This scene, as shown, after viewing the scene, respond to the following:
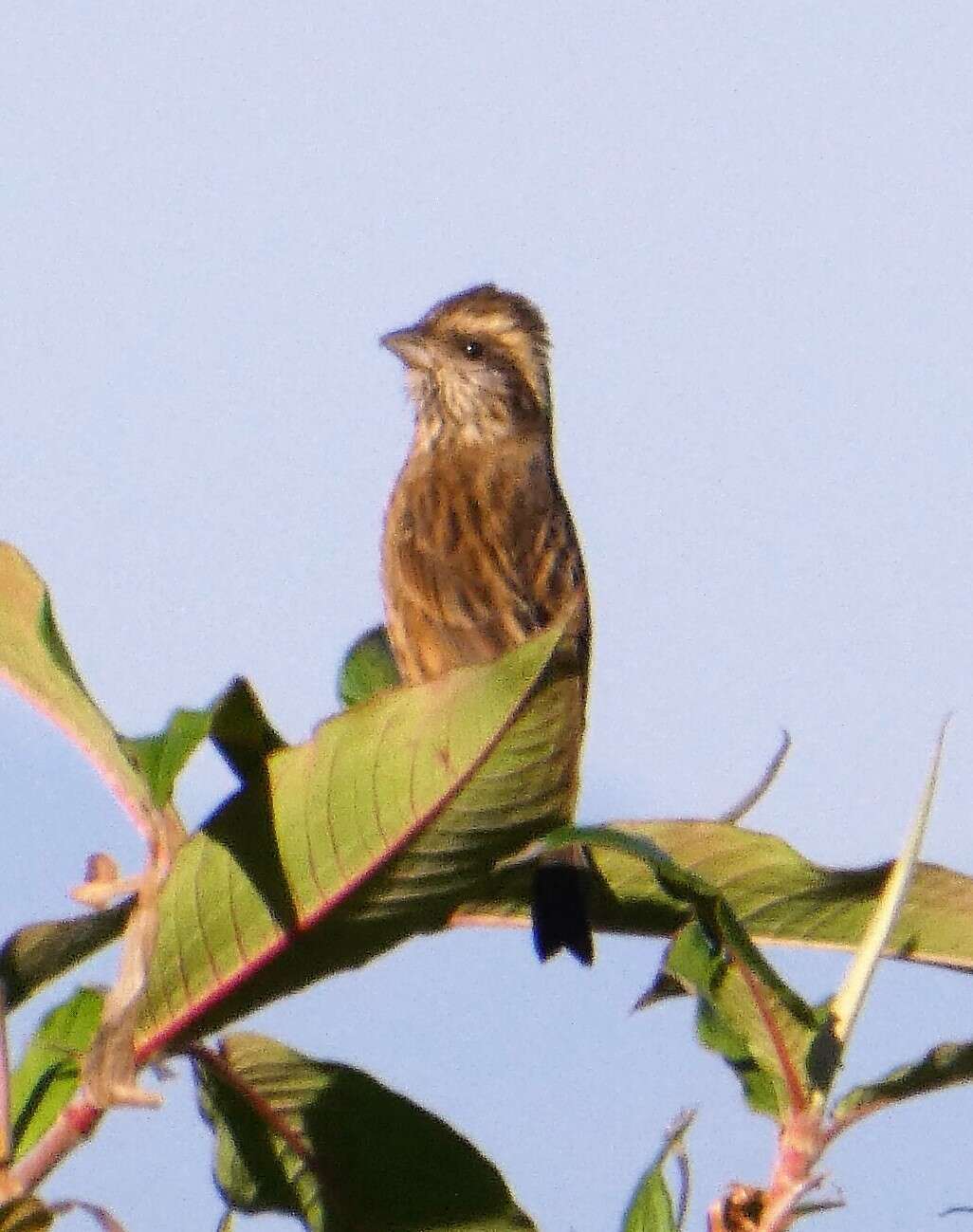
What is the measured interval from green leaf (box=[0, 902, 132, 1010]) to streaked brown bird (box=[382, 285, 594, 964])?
3.18ft

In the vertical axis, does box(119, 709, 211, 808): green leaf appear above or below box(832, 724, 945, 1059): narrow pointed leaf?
above

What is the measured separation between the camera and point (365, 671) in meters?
3.39

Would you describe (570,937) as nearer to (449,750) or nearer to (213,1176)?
(213,1176)

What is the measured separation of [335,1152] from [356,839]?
0.55 metres

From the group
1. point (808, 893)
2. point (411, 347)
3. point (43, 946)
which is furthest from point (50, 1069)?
point (411, 347)

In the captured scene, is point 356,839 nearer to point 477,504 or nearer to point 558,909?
point 558,909

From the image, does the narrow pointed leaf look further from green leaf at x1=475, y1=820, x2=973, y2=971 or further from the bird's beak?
the bird's beak

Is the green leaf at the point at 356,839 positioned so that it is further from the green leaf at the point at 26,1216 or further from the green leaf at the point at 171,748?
the green leaf at the point at 26,1216

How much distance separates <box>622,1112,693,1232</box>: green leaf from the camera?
6.88 feet

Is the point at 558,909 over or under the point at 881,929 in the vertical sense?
under

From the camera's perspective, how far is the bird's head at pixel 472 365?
337 inches

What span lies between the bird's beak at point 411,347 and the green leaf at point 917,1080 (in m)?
6.54

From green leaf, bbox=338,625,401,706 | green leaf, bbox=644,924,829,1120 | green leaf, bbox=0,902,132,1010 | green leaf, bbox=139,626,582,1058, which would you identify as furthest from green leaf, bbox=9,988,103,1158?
green leaf, bbox=338,625,401,706

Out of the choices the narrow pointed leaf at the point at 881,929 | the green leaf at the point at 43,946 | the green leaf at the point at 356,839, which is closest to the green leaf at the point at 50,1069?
the green leaf at the point at 43,946
